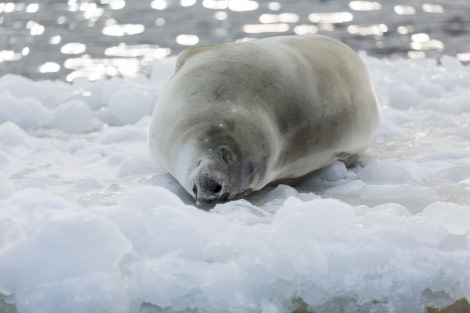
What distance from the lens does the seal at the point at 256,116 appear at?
3.11m

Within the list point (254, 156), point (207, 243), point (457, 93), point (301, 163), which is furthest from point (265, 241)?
point (457, 93)

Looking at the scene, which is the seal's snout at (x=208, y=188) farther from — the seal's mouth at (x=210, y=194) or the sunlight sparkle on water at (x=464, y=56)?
the sunlight sparkle on water at (x=464, y=56)

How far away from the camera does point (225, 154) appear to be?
3.07 m

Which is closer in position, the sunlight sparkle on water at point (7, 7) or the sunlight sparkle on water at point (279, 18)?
the sunlight sparkle on water at point (279, 18)

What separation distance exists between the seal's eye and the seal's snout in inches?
3.5

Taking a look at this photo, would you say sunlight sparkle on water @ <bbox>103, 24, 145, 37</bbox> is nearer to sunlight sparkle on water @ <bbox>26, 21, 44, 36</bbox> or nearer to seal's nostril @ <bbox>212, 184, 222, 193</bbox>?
sunlight sparkle on water @ <bbox>26, 21, 44, 36</bbox>

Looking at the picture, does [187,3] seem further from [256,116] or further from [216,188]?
[216,188]

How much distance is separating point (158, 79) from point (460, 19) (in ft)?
24.2

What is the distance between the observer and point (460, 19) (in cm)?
1234

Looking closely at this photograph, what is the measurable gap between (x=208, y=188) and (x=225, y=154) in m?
0.14

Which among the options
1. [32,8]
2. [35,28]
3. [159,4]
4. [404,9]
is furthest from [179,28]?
[404,9]

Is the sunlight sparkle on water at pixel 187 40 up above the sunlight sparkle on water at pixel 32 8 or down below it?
above

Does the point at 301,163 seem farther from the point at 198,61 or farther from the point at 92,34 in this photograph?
the point at 92,34

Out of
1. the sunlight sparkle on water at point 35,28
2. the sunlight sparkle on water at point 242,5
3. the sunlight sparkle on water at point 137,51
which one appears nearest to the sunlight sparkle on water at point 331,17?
the sunlight sparkle on water at point 242,5
